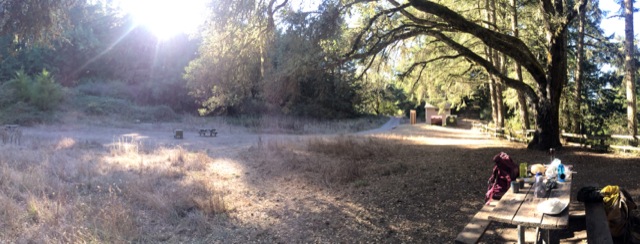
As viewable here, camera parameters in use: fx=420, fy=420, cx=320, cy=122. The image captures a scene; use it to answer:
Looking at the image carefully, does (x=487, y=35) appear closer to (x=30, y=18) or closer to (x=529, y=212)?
(x=529, y=212)

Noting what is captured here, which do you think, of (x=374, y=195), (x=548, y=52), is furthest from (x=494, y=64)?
(x=374, y=195)

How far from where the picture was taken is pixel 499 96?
22203 millimetres

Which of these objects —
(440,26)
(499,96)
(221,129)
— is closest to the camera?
(440,26)

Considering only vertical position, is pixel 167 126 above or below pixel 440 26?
below

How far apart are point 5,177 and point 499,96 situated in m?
21.1

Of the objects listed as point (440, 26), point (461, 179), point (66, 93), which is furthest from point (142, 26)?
point (461, 179)

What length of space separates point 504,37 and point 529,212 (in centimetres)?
967

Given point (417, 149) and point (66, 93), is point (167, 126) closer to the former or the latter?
point (66, 93)

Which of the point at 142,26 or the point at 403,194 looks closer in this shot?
the point at 403,194

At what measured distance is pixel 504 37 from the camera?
40.1 ft

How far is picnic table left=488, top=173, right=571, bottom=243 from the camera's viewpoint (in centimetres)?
347

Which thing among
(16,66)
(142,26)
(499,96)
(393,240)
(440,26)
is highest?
(142,26)

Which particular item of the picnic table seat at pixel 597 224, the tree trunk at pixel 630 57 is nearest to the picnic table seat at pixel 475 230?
the picnic table seat at pixel 597 224

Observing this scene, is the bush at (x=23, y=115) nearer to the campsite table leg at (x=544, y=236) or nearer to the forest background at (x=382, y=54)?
the forest background at (x=382, y=54)
